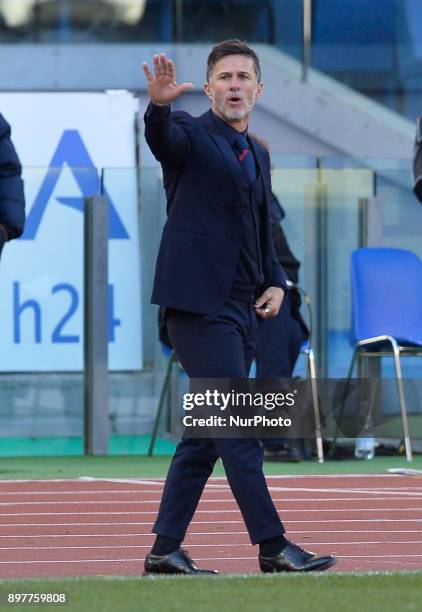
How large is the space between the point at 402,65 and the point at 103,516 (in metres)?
8.87

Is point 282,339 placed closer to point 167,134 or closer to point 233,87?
point 233,87

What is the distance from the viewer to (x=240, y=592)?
5.58m

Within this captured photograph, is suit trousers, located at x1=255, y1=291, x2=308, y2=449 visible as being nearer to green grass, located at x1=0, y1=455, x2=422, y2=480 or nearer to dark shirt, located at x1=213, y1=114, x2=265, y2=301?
green grass, located at x1=0, y1=455, x2=422, y2=480

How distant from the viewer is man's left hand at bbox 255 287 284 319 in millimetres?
6422

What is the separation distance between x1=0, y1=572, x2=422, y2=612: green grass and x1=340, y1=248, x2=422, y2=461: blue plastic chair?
21.1 feet

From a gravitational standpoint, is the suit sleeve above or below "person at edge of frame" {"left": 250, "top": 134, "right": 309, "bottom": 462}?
above

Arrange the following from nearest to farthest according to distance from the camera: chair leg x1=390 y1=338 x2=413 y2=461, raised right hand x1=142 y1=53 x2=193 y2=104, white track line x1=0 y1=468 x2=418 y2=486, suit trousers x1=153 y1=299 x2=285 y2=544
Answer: raised right hand x1=142 y1=53 x2=193 y2=104, suit trousers x1=153 y1=299 x2=285 y2=544, white track line x1=0 y1=468 x2=418 y2=486, chair leg x1=390 y1=338 x2=413 y2=461

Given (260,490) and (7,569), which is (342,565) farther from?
(7,569)

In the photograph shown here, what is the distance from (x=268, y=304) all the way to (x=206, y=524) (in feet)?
7.34

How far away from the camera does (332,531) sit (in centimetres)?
809

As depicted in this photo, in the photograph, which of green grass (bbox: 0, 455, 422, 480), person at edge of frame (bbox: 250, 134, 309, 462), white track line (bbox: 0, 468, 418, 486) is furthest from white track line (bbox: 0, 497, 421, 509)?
person at edge of frame (bbox: 250, 134, 309, 462)

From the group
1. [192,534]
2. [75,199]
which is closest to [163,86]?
[192,534]

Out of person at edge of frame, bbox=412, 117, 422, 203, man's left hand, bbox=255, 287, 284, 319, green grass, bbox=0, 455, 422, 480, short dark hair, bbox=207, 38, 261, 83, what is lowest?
green grass, bbox=0, 455, 422, 480

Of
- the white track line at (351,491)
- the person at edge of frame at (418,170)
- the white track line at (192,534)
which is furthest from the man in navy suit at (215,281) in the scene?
the white track line at (351,491)
